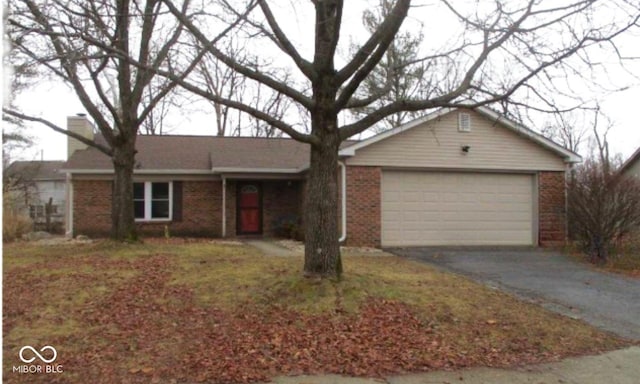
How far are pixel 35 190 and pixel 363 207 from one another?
27.6 meters

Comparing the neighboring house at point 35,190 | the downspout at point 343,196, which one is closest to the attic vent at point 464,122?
the downspout at point 343,196

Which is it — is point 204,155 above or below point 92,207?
above

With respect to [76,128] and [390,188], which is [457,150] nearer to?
[390,188]

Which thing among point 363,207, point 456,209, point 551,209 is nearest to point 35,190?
point 363,207

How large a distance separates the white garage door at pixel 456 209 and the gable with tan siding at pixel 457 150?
381 mm

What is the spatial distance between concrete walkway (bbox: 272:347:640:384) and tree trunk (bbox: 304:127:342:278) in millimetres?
2523

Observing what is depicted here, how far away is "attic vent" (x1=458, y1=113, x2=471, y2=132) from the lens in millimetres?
14812

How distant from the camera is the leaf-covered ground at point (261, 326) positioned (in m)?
5.05

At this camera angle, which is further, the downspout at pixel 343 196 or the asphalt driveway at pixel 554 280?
the downspout at pixel 343 196

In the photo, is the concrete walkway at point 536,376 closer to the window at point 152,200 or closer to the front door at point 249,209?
the front door at point 249,209

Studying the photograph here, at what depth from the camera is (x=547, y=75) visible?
738 cm

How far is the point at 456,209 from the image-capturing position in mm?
14836

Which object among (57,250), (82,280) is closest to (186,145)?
(57,250)

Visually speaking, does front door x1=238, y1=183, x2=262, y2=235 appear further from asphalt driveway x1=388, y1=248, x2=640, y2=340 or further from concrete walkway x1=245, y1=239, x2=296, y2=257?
asphalt driveway x1=388, y1=248, x2=640, y2=340
